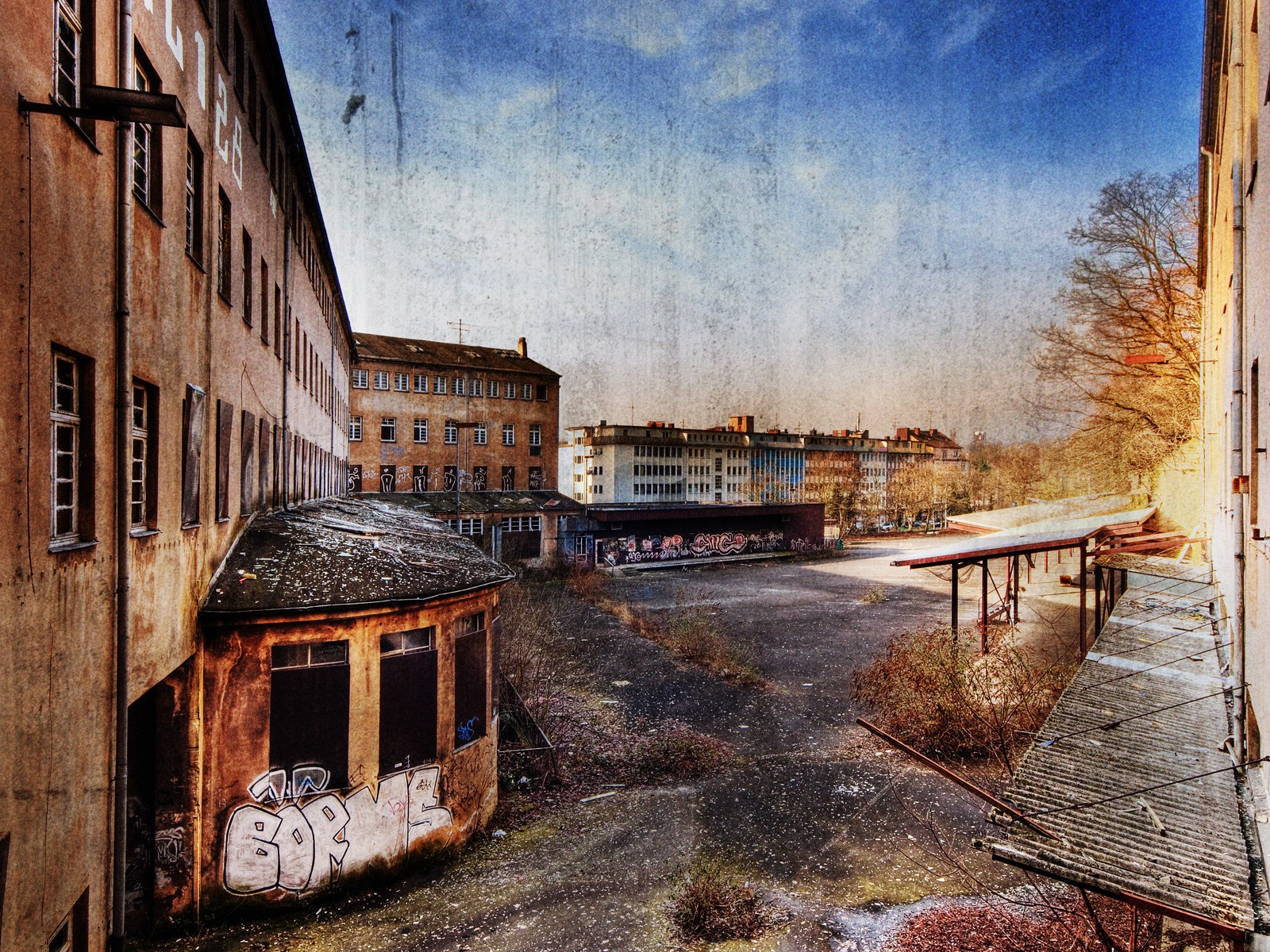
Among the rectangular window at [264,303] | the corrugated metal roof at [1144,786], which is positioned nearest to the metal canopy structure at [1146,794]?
the corrugated metal roof at [1144,786]

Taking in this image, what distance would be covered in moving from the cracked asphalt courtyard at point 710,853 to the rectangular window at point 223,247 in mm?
7625

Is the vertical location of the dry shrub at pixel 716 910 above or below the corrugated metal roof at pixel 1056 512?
below

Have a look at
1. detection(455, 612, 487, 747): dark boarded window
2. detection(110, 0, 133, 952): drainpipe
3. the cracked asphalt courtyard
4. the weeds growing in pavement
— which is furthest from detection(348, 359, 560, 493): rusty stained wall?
detection(110, 0, 133, 952): drainpipe

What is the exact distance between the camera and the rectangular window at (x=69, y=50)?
14.1 ft

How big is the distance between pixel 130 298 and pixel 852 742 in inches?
549

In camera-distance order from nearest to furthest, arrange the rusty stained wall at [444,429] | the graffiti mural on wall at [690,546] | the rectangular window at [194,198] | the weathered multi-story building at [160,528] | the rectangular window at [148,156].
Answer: the weathered multi-story building at [160,528]
the rectangular window at [148,156]
the rectangular window at [194,198]
the rusty stained wall at [444,429]
the graffiti mural on wall at [690,546]

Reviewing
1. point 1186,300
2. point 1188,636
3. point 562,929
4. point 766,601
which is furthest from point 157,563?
point 766,601

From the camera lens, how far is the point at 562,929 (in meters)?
7.84

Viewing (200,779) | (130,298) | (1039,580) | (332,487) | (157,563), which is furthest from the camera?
(332,487)

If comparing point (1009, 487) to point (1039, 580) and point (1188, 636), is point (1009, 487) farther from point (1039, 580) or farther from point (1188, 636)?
point (1188, 636)

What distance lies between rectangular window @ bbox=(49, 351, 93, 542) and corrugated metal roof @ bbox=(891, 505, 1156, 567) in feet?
41.8

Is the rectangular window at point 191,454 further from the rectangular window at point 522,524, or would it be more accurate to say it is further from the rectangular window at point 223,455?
A: the rectangular window at point 522,524

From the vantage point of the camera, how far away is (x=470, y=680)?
385 inches

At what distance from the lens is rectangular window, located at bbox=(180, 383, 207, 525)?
278 inches
